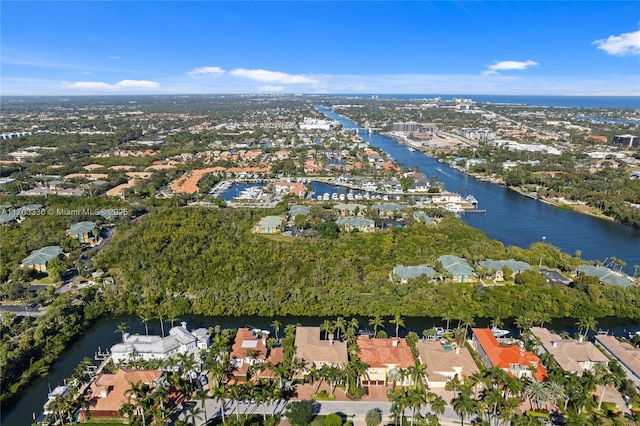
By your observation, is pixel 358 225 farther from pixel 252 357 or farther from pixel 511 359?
pixel 252 357

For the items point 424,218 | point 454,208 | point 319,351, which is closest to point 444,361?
point 319,351

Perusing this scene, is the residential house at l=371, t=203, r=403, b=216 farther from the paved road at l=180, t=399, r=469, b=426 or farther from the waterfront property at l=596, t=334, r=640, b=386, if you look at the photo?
the paved road at l=180, t=399, r=469, b=426

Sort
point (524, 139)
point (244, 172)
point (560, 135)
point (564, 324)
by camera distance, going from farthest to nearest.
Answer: point (560, 135)
point (524, 139)
point (244, 172)
point (564, 324)

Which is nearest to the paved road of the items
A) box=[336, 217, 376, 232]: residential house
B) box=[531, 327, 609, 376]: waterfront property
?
box=[531, 327, 609, 376]: waterfront property

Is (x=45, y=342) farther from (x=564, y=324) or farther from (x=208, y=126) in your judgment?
(x=208, y=126)

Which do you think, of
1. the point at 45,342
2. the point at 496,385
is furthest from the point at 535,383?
the point at 45,342

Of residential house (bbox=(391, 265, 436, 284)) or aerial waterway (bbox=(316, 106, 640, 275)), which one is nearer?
residential house (bbox=(391, 265, 436, 284))

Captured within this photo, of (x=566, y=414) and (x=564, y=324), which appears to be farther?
(x=564, y=324)
